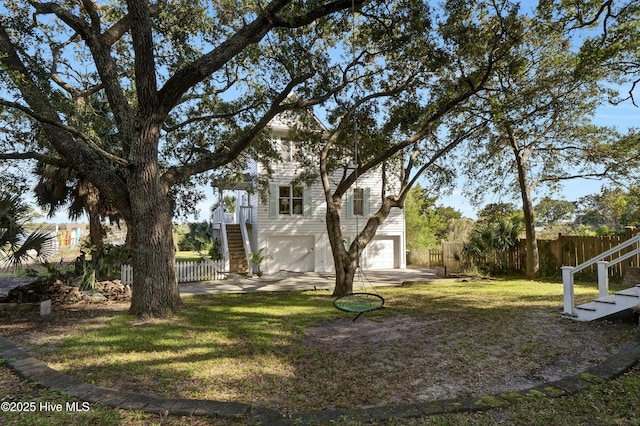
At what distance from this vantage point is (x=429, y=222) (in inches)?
1169

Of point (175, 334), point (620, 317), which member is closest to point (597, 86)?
point (620, 317)

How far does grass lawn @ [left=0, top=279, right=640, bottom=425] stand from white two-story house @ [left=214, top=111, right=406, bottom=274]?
860 centimetres

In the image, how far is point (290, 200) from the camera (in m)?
18.7

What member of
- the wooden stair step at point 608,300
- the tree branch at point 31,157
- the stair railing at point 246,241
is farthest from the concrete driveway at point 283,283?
the wooden stair step at point 608,300

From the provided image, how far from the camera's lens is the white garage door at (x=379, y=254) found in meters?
20.3

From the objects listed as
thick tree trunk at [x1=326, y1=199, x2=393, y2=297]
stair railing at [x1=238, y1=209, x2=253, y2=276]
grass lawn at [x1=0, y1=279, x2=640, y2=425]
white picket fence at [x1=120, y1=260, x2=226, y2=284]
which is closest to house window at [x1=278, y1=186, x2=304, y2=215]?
stair railing at [x1=238, y1=209, x2=253, y2=276]

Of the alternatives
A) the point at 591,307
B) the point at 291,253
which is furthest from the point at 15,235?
the point at 291,253

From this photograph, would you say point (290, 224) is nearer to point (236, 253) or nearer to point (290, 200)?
point (290, 200)

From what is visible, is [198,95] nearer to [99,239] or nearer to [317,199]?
[99,239]

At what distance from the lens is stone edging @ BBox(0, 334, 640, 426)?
11.0 feet

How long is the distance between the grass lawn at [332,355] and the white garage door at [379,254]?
10814 mm

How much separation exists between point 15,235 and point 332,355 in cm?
699

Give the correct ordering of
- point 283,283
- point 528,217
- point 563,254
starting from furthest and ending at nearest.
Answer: point 528,217, point 283,283, point 563,254

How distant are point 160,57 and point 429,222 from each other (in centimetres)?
2411
